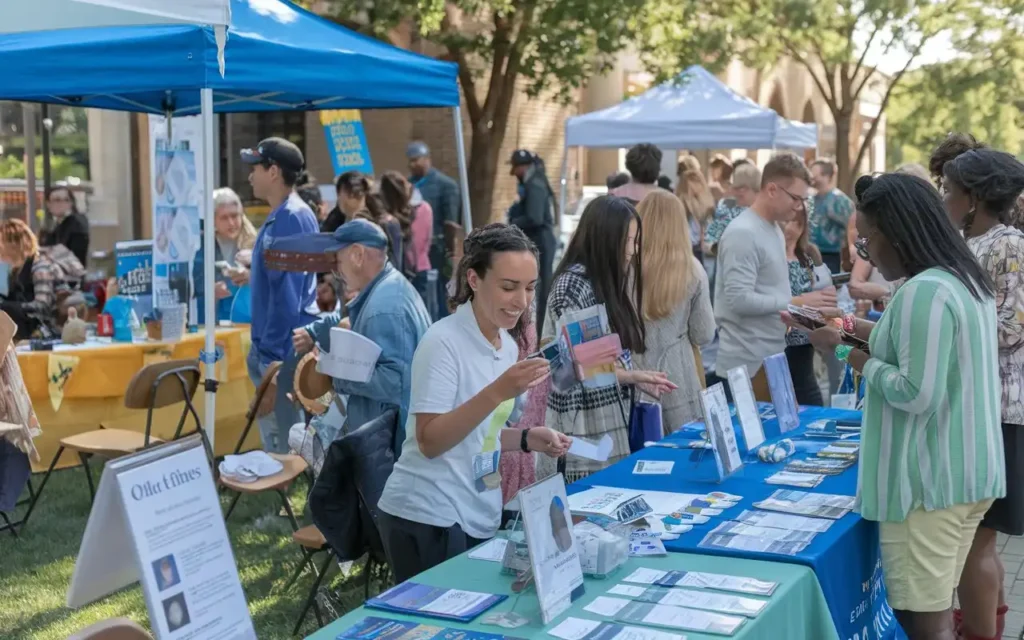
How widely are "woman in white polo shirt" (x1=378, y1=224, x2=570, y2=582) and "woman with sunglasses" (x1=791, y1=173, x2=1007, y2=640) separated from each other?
0.87 metres

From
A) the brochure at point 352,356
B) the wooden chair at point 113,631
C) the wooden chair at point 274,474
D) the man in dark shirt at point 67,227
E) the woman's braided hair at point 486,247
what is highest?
A: the woman's braided hair at point 486,247

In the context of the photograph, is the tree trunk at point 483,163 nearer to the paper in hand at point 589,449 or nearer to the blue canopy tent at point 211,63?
the blue canopy tent at point 211,63

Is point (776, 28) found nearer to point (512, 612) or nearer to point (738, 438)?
point (738, 438)

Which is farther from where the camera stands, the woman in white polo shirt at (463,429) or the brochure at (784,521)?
the brochure at (784,521)

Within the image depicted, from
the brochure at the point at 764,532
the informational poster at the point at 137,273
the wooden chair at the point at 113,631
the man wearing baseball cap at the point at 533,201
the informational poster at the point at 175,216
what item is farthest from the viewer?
the man wearing baseball cap at the point at 533,201

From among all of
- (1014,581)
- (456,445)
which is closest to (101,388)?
(456,445)

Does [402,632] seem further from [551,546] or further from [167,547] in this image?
[167,547]

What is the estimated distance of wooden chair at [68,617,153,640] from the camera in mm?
2061

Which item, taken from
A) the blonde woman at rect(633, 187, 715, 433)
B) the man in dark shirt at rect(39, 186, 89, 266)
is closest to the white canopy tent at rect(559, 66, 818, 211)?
the man in dark shirt at rect(39, 186, 89, 266)

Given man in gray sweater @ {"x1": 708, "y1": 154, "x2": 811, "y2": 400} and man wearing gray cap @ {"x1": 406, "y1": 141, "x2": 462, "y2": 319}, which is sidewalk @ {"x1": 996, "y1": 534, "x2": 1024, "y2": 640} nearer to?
man in gray sweater @ {"x1": 708, "y1": 154, "x2": 811, "y2": 400}

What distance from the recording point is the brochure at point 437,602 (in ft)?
7.84

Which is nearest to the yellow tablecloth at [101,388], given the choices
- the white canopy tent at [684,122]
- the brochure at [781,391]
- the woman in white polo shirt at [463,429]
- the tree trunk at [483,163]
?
the brochure at [781,391]

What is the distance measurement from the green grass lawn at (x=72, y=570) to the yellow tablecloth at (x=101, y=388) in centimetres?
38

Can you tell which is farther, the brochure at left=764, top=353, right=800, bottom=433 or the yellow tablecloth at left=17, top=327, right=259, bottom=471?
the yellow tablecloth at left=17, top=327, right=259, bottom=471
